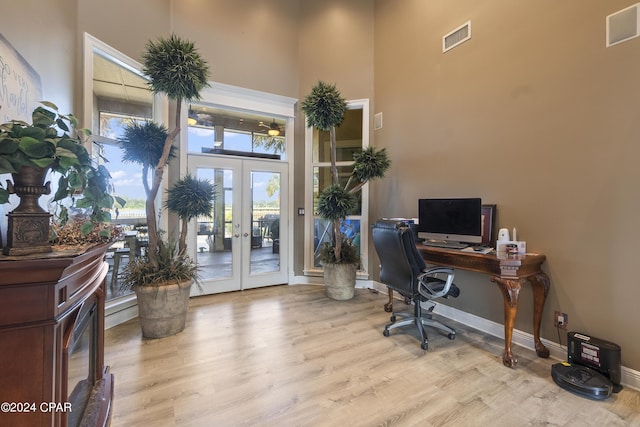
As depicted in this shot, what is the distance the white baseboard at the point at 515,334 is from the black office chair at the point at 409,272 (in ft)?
1.53

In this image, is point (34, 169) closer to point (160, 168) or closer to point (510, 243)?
point (160, 168)

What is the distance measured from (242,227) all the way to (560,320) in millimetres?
3989

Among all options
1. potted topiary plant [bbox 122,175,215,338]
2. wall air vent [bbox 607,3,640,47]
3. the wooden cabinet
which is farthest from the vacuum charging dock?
potted topiary plant [bbox 122,175,215,338]

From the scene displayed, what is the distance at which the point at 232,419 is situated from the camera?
5.76 feet

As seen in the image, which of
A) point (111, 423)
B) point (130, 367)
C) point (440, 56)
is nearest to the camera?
point (111, 423)

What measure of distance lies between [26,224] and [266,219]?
11.9 ft

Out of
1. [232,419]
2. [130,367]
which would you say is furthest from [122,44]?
[232,419]

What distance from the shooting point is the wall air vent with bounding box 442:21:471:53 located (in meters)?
3.23

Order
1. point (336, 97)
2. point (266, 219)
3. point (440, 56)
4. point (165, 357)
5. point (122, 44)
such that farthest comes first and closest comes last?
point (266, 219) < point (336, 97) < point (440, 56) < point (122, 44) < point (165, 357)

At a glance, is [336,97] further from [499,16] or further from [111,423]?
[111,423]

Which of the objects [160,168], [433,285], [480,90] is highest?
[480,90]

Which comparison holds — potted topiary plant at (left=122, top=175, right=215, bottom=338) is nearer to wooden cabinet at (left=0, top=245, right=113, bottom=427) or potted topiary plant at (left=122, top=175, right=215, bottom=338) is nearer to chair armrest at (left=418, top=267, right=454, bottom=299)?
wooden cabinet at (left=0, top=245, right=113, bottom=427)

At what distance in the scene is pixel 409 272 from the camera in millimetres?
2693

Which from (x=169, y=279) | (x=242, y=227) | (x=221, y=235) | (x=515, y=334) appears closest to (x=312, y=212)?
(x=242, y=227)
